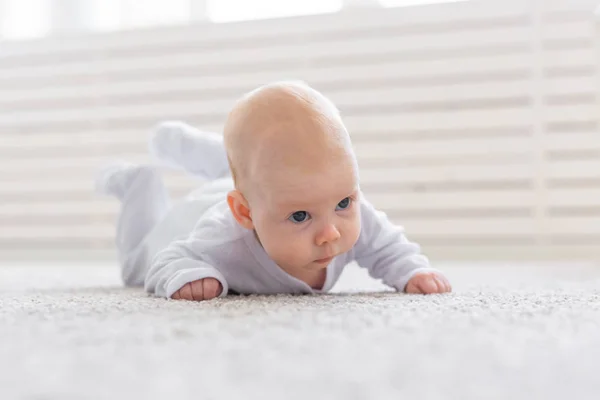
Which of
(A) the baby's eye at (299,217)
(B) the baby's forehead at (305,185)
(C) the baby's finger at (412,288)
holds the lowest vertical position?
(C) the baby's finger at (412,288)

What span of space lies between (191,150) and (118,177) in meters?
0.14

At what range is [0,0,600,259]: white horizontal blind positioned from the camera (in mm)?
2070

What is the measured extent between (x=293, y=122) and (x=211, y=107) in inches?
63.0

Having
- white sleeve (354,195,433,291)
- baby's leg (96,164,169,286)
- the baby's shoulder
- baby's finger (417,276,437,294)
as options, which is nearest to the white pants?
baby's leg (96,164,169,286)

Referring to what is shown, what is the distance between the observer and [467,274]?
1.52 m

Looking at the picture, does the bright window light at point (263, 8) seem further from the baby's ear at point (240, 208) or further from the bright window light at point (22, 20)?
the baby's ear at point (240, 208)

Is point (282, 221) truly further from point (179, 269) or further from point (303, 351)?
point (303, 351)

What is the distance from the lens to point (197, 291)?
2.90ft

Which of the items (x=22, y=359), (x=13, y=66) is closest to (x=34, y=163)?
(x=13, y=66)

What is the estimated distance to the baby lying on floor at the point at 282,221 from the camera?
0.81 m

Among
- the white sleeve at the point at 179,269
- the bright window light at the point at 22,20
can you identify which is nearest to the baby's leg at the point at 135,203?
the white sleeve at the point at 179,269

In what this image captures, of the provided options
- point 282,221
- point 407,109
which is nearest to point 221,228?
point 282,221

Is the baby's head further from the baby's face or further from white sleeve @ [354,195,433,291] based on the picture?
white sleeve @ [354,195,433,291]

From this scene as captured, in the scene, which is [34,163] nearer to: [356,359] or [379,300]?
[379,300]
